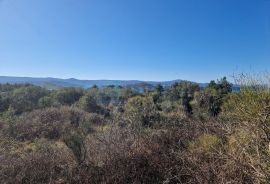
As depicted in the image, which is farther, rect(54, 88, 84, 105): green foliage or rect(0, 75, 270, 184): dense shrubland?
rect(54, 88, 84, 105): green foliage

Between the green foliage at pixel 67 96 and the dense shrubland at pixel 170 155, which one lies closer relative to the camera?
the dense shrubland at pixel 170 155

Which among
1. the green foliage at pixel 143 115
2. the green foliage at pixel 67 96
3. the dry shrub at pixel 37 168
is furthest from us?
the green foliage at pixel 67 96

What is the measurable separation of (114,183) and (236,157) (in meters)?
2.51

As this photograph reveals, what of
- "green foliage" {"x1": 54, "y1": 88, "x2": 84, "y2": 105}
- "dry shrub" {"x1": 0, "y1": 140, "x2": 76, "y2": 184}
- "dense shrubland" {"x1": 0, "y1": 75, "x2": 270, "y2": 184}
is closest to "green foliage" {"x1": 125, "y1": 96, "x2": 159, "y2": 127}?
"dense shrubland" {"x1": 0, "y1": 75, "x2": 270, "y2": 184}

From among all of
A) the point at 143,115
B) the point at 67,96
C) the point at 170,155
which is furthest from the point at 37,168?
the point at 67,96

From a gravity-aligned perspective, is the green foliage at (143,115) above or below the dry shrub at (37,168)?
above

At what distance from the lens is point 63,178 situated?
623 cm

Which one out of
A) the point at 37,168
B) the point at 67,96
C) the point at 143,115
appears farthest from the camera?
the point at 67,96

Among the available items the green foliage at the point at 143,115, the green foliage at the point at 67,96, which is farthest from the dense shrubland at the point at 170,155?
the green foliage at the point at 67,96

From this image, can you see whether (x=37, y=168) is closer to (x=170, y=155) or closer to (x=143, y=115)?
(x=170, y=155)

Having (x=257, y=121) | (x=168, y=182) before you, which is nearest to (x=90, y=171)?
(x=168, y=182)

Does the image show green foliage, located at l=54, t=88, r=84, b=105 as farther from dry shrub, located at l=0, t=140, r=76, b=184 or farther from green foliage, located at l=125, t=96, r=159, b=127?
dry shrub, located at l=0, t=140, r=76, b=184

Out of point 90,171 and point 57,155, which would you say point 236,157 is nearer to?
point 90,171

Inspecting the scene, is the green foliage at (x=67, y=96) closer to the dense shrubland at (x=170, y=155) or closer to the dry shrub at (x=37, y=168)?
the dense shrubland at (x=170, y=155)
